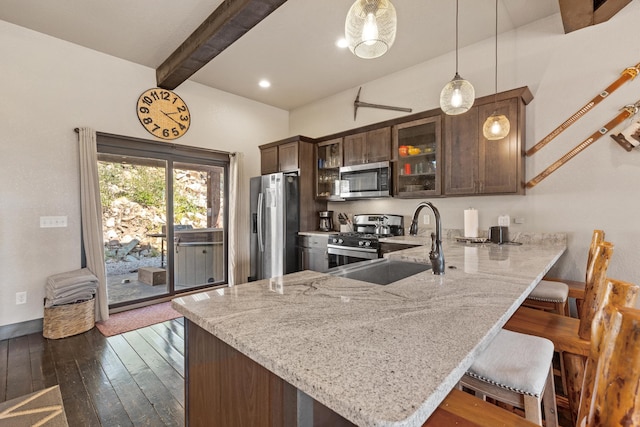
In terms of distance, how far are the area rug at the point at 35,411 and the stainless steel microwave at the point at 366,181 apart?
3408 millimetres

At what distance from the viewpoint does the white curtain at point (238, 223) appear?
455 cm

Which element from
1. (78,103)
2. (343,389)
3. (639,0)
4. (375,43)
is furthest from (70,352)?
(639,0)

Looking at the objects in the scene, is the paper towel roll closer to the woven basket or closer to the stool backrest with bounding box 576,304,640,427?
the stool backrest with bounding box 576,304,640,427

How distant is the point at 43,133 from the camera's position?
3111 mm

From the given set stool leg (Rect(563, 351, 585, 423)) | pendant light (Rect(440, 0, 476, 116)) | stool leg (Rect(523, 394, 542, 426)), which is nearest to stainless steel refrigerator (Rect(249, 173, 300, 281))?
pendant light (Rect(440, 0, 476, 116))

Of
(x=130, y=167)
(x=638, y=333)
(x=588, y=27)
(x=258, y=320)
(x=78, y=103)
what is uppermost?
(x=588, y=27)

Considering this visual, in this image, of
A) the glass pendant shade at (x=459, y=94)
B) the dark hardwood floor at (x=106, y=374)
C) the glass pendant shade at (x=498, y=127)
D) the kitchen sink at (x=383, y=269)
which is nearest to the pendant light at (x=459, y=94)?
the glass pendant shade at (x=459, y=94)

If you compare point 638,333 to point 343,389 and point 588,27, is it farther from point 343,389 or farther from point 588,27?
point 588,27

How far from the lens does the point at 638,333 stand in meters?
0.49

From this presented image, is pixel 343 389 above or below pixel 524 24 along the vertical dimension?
below

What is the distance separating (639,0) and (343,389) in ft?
12.6

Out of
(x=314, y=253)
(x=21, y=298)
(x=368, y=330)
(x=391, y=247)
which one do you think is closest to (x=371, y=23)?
(x=368, y=330)

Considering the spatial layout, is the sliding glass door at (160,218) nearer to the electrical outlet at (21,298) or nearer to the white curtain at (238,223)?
the white curtain at (238,223)

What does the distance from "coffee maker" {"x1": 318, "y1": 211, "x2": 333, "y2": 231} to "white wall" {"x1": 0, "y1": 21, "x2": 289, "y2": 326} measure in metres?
2.72
